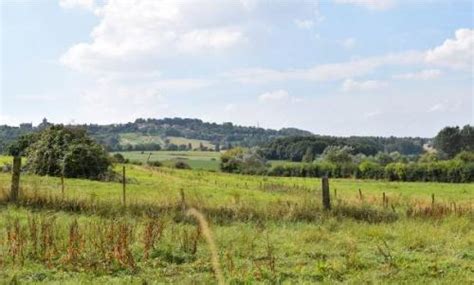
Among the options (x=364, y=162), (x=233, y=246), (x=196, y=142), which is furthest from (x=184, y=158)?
(x=233, y=246)

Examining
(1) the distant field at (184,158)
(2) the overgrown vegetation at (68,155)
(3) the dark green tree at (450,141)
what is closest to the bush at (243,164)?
(1) the distant field at (184,158)

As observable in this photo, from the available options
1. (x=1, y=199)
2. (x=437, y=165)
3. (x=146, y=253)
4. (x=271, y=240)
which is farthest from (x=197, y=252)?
(x=437, y=165)

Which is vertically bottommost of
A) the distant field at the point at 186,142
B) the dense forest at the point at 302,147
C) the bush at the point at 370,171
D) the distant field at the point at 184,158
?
the bush at the point at 370,171

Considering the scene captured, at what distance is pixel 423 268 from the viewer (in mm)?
10453

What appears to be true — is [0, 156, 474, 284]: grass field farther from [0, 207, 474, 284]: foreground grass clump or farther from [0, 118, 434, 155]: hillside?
[0, 118, 434, 155]: hillside

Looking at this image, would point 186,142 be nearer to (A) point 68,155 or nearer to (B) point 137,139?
(B) point 137,139

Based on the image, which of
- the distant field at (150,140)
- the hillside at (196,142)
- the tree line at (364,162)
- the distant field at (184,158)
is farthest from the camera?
the distant field at (150,140)

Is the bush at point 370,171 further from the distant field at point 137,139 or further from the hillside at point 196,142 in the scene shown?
the distant field at point 137,139

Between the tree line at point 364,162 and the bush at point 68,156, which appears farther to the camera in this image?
the tree line at point 364,162

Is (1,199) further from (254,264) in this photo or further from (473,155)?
(473,155)

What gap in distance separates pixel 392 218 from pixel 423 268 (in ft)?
26.4

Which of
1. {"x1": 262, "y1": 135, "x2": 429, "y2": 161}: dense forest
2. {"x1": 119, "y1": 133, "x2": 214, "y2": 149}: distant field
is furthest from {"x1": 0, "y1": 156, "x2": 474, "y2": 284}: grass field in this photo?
{"x1": 119, "y1": 133, "x2": 214, "y2": 149}: distant field

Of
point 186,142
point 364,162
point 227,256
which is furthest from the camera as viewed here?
point 186,142

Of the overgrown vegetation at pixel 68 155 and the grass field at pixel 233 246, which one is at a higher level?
the overgrown vegetation at pixel 68 155
